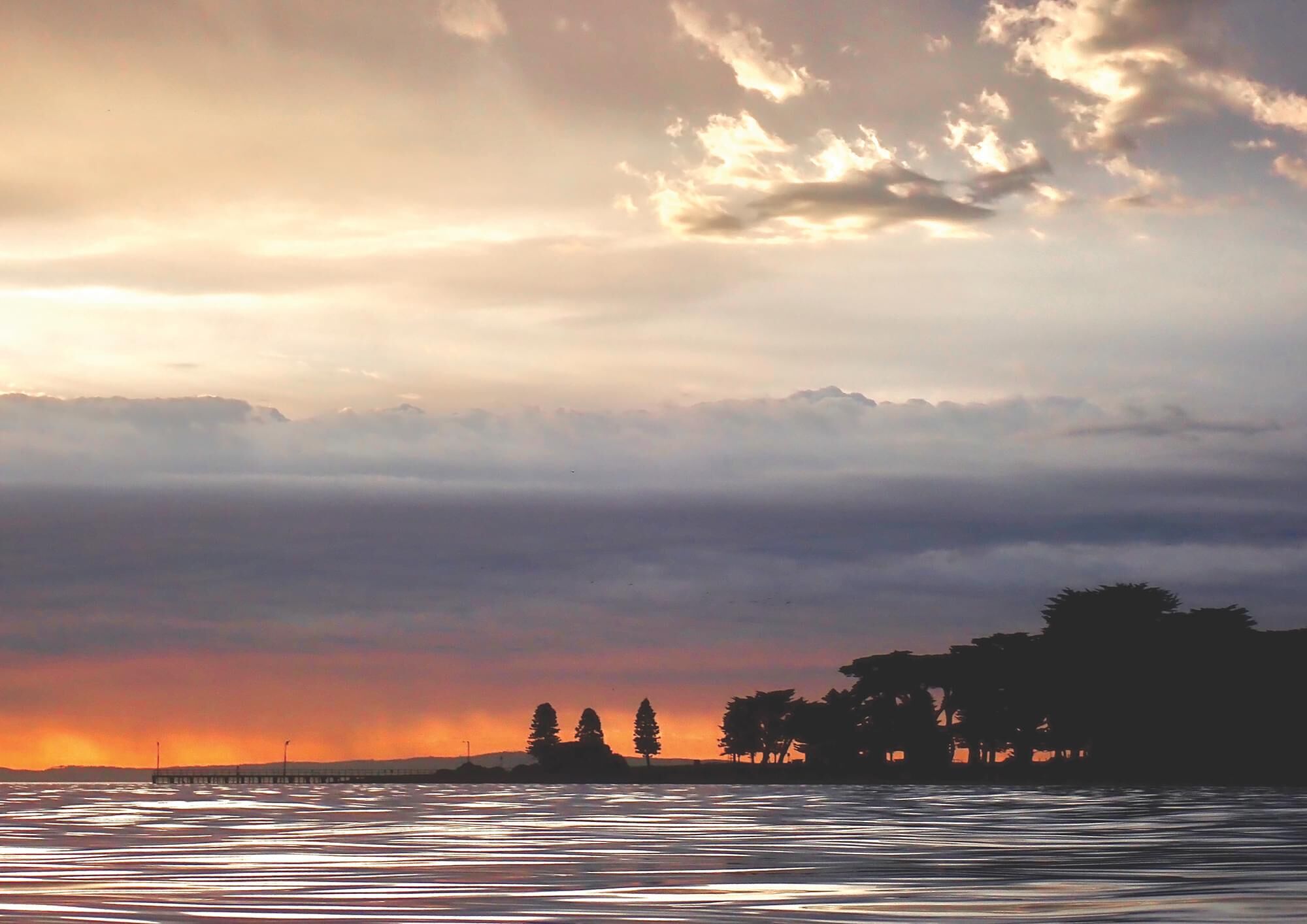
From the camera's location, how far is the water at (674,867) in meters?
24.2

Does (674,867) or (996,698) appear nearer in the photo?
(674,867)

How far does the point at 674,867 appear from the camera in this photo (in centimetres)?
3369

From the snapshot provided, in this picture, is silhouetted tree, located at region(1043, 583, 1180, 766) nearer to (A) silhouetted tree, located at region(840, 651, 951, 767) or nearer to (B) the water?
(A) silhouetted tree, located at region(840, 651, 951, 767)

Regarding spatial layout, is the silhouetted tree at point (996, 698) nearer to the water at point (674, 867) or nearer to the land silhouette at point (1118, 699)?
the land silhouette at point (1118, 699)

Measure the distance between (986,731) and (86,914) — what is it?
6317 inches

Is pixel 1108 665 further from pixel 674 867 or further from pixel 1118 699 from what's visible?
pixel 674 867

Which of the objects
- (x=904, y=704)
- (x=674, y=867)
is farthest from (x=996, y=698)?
(x=674, y=867)

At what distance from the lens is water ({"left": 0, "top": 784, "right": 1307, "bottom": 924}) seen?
2423cm

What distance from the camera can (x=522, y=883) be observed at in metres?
29.6

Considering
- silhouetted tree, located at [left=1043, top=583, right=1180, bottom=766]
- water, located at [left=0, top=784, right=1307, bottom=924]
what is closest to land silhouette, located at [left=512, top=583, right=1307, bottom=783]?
silhouetted tree, located at [left=1043, top=583, right=1180, bottom=766]

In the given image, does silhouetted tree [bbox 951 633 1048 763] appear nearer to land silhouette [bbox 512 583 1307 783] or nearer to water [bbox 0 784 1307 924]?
land silhouette [bbox 512 583 1307 783]

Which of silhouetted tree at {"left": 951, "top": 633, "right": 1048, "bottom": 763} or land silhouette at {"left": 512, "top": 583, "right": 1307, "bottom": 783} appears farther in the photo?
silhouetted tree at {"left": 951, "top": 633, "right": 1048, "bottom": 763}

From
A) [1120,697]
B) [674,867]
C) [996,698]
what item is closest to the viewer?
[674,867]

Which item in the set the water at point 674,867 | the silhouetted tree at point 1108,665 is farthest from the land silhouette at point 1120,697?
the water at point 674,867
